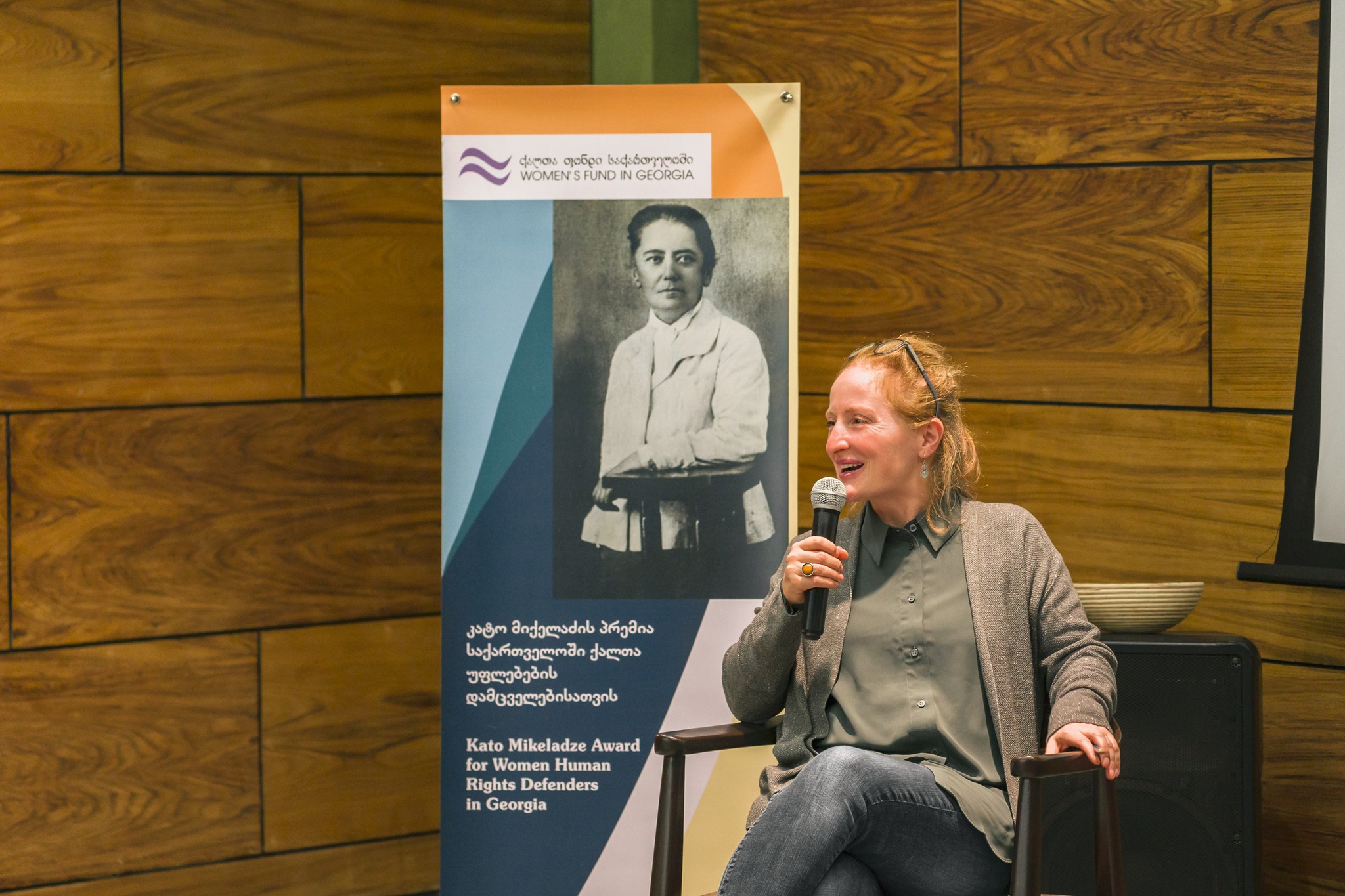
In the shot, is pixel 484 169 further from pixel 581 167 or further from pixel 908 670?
pixel 908 670

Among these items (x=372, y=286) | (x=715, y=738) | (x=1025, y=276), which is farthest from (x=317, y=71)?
(x=715, y=738)

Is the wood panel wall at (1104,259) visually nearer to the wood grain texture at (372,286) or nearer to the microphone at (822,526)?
the wood grain texture at (372,286)

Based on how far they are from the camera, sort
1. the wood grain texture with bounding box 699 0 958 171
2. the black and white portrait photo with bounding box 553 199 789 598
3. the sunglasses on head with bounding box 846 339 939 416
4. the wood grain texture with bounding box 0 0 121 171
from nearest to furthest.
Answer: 1. the sunglasses on head with bounding box 846 339 939 416
2. the black and white portrait photo with bounding box 553 199 789 598
3. the wood grain texture with bounding box 0 0 121 171
4. the wood grain texture with bounding box 699 0 958 171

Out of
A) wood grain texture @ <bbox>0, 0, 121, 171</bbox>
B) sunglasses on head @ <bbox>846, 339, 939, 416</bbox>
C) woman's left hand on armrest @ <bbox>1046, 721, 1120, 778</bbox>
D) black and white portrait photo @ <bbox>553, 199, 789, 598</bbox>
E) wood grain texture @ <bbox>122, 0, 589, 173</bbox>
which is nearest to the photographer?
woman's left hand on armrest @ <bbox>1046, 721, 1120, 778</bbox>

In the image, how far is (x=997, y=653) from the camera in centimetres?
191

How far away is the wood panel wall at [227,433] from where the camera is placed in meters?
2.94

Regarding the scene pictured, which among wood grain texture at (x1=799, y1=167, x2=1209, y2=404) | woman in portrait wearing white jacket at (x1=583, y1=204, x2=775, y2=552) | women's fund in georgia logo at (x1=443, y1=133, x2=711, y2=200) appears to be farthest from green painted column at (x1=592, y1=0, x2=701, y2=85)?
woman in portrait wearing white jacket at (x1=583, y1=204, x2=775, y2=552)

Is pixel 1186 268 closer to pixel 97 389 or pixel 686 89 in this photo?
pixel 686 89

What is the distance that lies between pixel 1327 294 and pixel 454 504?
178 cm

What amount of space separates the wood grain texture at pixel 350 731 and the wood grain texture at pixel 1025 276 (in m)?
1.31

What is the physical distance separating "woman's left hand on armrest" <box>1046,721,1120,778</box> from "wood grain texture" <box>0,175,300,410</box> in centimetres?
211

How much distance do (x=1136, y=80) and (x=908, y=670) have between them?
172cm

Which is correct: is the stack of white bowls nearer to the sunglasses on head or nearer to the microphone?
the sunglasses on head

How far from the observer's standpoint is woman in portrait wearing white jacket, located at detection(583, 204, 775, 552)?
Answer: 2.46 meters
